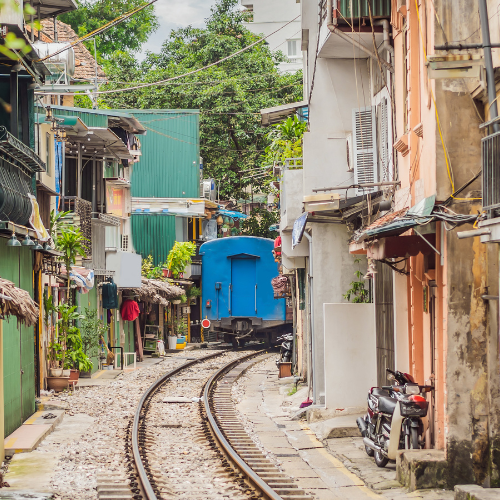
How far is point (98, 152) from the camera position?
23562mm

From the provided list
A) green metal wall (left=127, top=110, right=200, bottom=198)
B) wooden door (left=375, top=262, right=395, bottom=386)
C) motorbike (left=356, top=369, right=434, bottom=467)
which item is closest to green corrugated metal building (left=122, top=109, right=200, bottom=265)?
green metal wall (left=127, top=110, right=200, bottom=198)

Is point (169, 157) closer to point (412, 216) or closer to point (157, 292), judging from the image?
point (157, 292)

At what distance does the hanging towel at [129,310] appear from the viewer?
25.8 meters

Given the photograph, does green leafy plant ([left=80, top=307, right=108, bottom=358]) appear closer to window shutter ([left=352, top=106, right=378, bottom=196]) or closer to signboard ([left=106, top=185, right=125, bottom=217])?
signboard ([left=106, top=185, right=125, bottom=217])

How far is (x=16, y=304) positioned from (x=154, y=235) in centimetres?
2656

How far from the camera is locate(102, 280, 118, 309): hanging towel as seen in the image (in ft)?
77.7

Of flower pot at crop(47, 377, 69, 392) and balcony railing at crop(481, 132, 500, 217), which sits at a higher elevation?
balcony railing at crop(481, 132, 500, 217)

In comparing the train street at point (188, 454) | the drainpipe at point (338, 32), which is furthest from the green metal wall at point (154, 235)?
the drainpipe at point (338, 32)

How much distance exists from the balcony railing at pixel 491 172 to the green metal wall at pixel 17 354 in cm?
738

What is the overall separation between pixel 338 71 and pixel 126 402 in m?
7.94

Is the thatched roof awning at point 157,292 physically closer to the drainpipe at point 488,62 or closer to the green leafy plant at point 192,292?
the green leafy plant at point 192,292

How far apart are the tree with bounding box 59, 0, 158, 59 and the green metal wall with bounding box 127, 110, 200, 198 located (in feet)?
26.2

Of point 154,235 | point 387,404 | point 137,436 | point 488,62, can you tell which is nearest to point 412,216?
point 488,62

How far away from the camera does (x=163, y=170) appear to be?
36.4m
